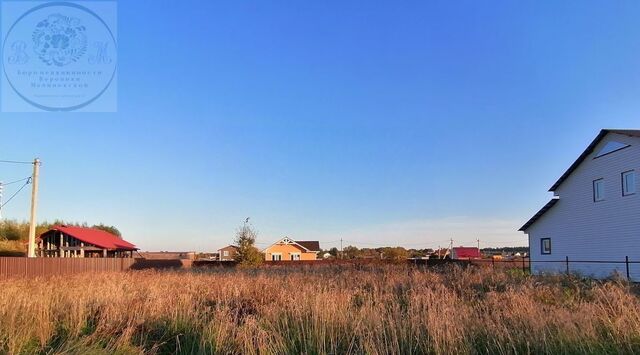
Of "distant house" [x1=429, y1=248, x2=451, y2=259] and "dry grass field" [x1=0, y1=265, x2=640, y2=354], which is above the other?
"dry grass field" [x1=0, y1=265, x2=640, y2=354]

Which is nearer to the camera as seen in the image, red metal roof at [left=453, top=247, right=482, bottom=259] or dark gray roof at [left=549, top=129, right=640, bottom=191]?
dark gray roof at [left=549, top=129, right=640, bottom=191]

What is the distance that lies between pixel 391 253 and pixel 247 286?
3782 cm

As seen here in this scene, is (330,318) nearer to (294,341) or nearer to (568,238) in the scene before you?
(294,341)

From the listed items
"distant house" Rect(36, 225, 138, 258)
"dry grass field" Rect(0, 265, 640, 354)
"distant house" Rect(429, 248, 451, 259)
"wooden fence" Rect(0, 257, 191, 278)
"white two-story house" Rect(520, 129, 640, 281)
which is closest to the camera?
"dry grass field" Rect(0, 265, 640, 354)

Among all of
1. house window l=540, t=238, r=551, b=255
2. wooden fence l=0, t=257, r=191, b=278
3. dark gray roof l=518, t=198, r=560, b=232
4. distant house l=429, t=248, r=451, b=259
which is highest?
dark gray roof l=518, t=198, r=560, b=232

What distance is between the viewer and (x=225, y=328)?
264 inches

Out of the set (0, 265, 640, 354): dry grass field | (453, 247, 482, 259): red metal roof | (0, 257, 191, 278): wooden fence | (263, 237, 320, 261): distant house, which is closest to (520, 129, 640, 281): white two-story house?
(0, 265, 640, 354): dry grass field

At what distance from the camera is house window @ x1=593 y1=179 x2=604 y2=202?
81.8ft

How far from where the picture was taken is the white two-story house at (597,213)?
22.6 metres

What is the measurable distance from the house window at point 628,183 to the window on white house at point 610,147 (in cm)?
119

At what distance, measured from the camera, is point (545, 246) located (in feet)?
97.9

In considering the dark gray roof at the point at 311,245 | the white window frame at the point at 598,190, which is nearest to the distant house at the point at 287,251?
the dark gray roof at the point at 311,245

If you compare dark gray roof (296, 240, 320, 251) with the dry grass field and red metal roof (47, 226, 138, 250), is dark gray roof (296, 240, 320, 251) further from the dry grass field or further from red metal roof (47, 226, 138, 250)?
the dry grass field

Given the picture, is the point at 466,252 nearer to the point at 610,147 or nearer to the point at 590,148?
the point at 590,148
